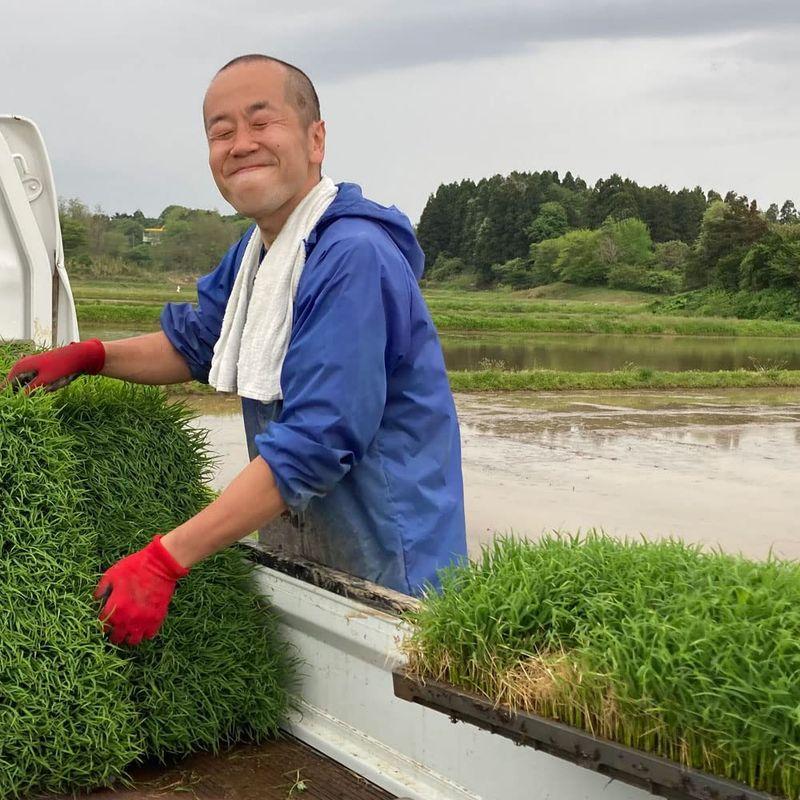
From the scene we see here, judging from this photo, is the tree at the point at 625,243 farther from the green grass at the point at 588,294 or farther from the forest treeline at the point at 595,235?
the green grass at the point at 588,294

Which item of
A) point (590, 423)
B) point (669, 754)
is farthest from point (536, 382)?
point (669, 754)

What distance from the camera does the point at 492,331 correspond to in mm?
22672

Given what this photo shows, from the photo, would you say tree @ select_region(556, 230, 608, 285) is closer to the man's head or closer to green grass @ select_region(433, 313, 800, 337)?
green grass @ select_region(433, 313, 800, 337)

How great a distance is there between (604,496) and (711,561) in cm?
562

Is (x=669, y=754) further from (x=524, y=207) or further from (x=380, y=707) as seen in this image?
(x=524, y=207)

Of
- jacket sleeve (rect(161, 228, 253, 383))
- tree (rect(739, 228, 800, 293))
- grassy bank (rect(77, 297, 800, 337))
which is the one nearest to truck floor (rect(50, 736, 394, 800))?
jacket sleeve (rect(161, 228, 253, 383))

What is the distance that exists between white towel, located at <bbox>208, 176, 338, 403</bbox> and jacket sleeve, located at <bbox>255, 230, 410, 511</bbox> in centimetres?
11

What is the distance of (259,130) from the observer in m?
2.16

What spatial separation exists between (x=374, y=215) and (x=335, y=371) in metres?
0.40

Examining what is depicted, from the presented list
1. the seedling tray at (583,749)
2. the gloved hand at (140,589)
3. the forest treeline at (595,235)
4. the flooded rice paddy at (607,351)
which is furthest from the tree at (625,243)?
the seedling tray at (583,749)

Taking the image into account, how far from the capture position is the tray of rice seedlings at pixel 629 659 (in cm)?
134

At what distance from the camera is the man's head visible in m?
2.15

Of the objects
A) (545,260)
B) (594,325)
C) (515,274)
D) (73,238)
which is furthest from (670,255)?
(73,238)

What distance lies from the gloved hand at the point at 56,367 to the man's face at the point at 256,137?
1.70ft
